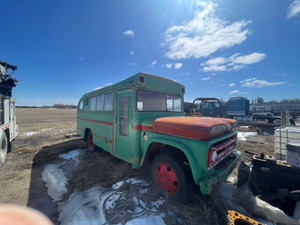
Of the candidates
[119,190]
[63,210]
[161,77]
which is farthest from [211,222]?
[161,77]

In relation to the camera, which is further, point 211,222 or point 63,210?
point 63,210

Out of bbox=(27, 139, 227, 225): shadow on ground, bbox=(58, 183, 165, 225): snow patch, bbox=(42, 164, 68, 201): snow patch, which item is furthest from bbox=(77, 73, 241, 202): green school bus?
bbox=(42, 164, 68, 201): snow patch

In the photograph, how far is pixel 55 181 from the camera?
3.41 m

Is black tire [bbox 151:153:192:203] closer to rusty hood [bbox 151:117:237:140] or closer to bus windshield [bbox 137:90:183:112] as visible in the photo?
rusty hood [bbox 151:117:237:140]

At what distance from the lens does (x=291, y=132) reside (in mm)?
3488

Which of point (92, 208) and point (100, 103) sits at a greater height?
point (100, 103)

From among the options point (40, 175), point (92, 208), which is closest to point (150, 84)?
point (92, 208)

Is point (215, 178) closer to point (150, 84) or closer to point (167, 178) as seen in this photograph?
point (167, 178)

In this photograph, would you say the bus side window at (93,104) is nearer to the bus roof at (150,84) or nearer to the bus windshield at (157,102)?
the bus roof at (150,84)

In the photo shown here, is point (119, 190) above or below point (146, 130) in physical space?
below

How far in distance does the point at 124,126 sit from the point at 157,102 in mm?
1162

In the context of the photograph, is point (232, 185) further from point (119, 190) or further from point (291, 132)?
point (119, 190)

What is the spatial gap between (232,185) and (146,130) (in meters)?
2.64

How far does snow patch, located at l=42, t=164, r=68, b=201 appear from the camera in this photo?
2.91m
